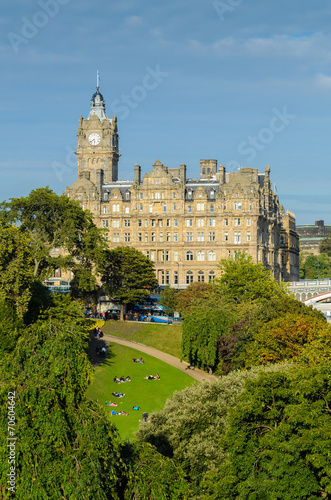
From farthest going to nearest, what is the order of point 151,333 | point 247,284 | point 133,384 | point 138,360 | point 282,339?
1. point 247,284
2. point 151,333
3. point 138,360
4. point 133,384
5. point 282,339

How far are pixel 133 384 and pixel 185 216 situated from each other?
200ft

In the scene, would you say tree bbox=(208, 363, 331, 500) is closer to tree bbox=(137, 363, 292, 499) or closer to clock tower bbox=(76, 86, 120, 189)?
tree bbox=(137, 363, 292, 499)

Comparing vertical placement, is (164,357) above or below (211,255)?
below

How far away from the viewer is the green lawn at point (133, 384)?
6544 centimetres

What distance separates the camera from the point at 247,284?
97.2 meters

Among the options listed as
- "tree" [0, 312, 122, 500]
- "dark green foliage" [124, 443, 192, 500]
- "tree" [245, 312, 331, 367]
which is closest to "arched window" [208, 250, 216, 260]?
"tree" [245, 312, 331, 367]

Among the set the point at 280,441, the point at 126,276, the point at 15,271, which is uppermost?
the point at 126,276

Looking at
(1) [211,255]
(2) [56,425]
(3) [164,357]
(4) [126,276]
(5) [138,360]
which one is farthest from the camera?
(1) [211,255]

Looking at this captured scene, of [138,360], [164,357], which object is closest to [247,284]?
[164,357]

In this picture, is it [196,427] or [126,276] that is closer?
[196,427]

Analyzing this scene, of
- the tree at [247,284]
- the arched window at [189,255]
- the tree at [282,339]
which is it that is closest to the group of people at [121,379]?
the tree at [282,339]

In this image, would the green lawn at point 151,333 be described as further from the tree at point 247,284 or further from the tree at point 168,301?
the tree at point 168,301

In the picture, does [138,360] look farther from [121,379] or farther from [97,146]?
[97,146]

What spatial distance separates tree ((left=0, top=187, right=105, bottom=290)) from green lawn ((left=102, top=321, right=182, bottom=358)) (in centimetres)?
701
